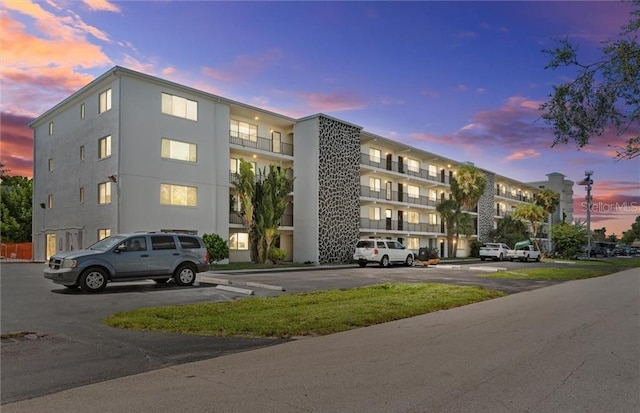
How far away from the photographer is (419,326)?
9.83 metres

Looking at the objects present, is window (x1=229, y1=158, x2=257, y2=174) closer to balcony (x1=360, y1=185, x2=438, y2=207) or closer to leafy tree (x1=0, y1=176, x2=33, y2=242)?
balcony (x1=360, y1=185, x2=438, y2=207)

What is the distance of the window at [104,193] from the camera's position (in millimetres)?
28219

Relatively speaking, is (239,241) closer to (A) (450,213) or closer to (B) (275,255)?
(B) (275,255)

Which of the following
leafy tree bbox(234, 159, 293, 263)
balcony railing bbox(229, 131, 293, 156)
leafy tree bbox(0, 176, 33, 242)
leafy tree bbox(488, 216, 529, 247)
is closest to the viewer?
leafy tree bbox(234, 159, 293, 263)

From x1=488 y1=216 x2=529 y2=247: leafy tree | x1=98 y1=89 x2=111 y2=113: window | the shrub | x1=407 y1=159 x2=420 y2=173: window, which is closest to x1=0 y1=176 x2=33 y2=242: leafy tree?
x1=98 y1=89 x2=111 y2=113: window

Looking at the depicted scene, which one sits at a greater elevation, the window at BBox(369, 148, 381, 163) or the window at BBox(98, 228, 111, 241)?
the window at BBox(369, 148, 381, 163)

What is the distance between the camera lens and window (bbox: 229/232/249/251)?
34316mm

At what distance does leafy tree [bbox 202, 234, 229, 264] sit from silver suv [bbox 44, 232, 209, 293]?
39.8 feet

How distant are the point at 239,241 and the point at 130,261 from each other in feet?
64.2

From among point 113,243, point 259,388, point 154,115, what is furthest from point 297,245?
point 259,388

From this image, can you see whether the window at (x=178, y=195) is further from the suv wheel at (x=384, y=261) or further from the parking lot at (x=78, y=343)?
the parking lot at (x=78, y=343)

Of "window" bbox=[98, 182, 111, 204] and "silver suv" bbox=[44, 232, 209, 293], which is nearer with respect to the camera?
"silver suv" bbox=[44, 232, 209, 293]

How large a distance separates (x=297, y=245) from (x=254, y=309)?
86.3 ft

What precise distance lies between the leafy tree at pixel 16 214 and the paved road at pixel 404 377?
46.6 m
